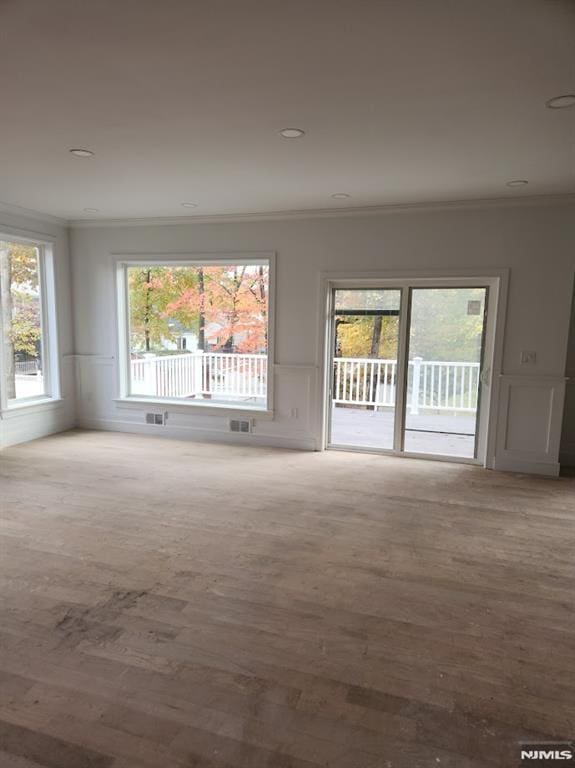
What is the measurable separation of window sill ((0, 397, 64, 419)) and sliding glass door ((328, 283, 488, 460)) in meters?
3.55

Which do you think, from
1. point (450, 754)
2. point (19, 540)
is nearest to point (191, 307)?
point (19, 540)

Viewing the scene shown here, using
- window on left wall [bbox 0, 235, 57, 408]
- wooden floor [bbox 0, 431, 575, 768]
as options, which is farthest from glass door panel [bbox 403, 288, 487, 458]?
window on left wall [bbox 0, 235, 57, 408]

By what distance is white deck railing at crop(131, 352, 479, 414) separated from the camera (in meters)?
5.05

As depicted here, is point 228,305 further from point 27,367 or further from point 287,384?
point 27,367

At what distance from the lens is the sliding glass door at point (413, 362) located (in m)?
4.96

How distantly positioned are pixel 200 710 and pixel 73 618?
0.91m

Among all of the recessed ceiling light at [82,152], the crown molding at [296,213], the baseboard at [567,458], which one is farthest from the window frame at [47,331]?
the baseboard at [567,458]

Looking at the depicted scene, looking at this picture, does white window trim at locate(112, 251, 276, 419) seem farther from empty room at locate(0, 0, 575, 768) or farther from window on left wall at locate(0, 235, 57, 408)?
window on left wall at locate(0, 235, 57, 408)

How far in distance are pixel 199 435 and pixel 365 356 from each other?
2.27 meters

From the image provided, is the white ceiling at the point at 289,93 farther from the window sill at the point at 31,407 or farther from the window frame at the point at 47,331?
the window sill at the point at 31,407

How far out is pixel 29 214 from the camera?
5.41 metres

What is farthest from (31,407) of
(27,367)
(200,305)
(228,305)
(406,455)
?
(406,455)

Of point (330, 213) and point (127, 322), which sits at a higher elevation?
point (330, 213)

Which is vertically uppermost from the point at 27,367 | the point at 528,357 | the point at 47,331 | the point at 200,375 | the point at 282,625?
the point at 47,331
